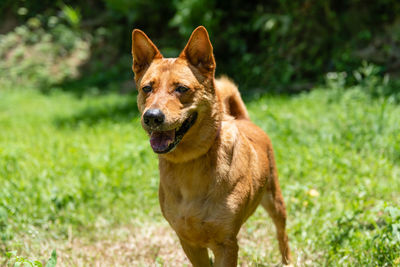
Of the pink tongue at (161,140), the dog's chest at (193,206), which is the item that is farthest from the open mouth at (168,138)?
the dog's chest at (193,206)

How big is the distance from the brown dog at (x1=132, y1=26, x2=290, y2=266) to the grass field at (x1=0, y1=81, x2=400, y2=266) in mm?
879

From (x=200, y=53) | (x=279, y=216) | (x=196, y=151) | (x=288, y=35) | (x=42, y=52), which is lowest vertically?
Result: (x=42, y=52)

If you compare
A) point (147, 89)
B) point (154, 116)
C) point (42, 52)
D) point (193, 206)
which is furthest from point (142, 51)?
point (42, 52)

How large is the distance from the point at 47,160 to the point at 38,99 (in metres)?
6.72

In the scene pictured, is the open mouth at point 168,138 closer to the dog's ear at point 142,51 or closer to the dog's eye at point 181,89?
the dog's eye at point 181,89

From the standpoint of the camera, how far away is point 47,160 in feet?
19.9

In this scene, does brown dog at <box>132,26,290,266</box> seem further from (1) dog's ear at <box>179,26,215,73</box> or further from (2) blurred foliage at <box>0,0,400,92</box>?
(2) blurred foliage at <box>0,0,400,92</box>

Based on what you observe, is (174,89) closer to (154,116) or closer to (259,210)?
(154,116)

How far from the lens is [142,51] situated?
3.22m

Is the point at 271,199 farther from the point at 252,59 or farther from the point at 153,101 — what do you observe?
the point at 252,59

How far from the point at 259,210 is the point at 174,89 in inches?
90.0

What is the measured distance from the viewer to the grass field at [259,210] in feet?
12.4

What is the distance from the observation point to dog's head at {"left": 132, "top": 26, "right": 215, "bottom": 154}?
8.93 feet

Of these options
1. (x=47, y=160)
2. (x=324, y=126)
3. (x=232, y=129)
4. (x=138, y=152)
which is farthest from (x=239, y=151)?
(x=47, y=160)
